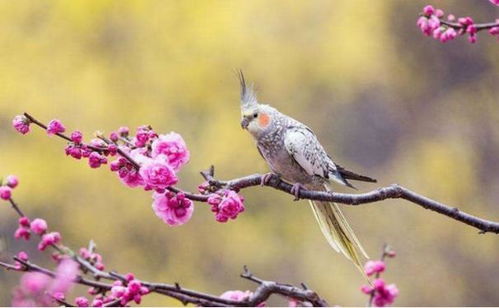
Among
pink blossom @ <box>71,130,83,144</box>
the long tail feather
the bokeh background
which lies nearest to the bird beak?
the long tail feather

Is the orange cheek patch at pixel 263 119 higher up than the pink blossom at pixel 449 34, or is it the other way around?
the pink blossom at pixel 449 34

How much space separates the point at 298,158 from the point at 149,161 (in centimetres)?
26

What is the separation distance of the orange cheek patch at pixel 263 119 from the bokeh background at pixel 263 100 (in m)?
0.71

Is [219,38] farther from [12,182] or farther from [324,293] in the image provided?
[12,182]

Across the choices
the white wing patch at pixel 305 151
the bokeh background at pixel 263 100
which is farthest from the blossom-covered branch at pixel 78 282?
the bokeh background at pixel 263 100

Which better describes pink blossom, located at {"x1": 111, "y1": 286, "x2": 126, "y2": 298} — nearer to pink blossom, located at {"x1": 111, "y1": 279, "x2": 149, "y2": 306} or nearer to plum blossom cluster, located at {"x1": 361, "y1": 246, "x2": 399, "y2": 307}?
pink blossom, located at {"x1": 111, "y1": 279, "x2": 149, "y2": 306}

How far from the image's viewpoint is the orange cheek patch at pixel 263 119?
79cm

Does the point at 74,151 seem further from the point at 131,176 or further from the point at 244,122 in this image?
the point at 244,122

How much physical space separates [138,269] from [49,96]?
0.42 meters

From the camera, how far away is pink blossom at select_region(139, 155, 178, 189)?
0.55m

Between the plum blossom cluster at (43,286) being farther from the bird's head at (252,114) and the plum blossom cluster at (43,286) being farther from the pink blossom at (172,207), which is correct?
the bird's head at (252,114)

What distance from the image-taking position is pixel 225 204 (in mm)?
568

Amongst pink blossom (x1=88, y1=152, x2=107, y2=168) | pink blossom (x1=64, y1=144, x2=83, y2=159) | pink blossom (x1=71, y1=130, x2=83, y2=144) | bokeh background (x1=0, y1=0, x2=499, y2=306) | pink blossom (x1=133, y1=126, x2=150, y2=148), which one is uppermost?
bokeh background (x1=0, y1=0, x2=499, y2=306)

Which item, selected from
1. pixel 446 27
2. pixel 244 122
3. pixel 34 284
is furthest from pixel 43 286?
pixel 446 27
